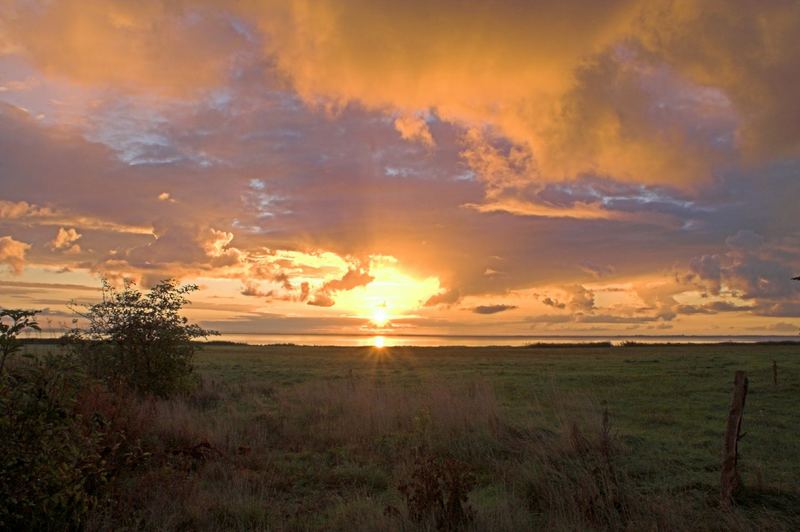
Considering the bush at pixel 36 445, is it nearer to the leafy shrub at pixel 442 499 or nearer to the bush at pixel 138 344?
the leafy shrub at pixel 442 499

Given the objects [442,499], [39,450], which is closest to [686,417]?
[442,499]

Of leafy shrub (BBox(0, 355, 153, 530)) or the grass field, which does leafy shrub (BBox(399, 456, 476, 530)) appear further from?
leafy shrub (BBox(0, 355, 153, 530))

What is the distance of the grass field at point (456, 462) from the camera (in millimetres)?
7582

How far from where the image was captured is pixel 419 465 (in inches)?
394

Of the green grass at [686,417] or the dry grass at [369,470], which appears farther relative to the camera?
the green grass at [686,417]

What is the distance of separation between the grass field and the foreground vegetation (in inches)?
1.4

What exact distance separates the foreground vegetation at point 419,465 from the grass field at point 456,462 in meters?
0.04

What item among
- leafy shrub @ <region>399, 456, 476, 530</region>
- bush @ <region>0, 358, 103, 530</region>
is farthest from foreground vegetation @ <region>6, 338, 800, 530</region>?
bush @ <region>0, 358, 103, 530</region>

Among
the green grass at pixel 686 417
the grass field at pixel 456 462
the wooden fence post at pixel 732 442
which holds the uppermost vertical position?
the wooden fence post at pixel 732 442

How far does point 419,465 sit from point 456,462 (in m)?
2.62

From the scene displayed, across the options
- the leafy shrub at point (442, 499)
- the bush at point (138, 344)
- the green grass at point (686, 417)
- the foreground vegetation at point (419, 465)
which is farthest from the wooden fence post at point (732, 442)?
the bush at point (138, 344)

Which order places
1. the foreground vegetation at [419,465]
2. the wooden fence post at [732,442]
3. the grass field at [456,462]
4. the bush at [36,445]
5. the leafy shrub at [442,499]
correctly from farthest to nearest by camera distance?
the wooden fence post at [732,442], the grass field at [456,462], the foreground vegetation at [419,465], the leafy shrub at [442,499], the bush at [36,445]

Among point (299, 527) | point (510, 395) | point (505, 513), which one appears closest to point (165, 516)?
point (299, 527)

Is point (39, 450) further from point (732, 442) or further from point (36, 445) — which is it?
point (732, 442)
